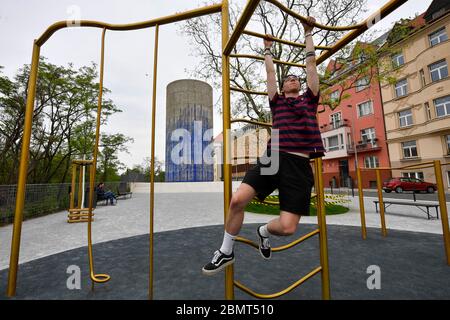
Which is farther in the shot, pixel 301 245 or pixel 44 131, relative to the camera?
pixel 44 131

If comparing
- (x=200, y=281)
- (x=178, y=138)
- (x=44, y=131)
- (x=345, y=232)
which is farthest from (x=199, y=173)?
(x=200, y=281)

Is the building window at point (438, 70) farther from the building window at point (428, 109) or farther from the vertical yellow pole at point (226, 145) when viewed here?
the vertical yellow pole at point (226, 145)

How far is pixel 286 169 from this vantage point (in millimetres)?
1443

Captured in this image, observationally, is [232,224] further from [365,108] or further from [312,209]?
[365,108]

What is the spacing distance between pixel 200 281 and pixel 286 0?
9406mm

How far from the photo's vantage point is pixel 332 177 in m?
22.3

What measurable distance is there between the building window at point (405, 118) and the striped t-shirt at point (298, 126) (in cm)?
1928

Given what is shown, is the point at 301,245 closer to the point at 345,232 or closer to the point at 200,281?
the point at 345,232

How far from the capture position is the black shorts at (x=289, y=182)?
1.40m

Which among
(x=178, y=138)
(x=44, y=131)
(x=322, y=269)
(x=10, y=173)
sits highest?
(x=178, y=138)

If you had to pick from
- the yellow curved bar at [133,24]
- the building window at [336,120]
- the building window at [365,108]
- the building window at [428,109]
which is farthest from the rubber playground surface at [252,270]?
the building window at [336,120]

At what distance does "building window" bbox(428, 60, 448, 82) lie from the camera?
1366cm

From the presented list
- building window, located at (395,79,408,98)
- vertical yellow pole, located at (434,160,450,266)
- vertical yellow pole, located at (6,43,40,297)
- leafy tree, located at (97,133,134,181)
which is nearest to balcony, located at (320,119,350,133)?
building window, located at (395,79,408,98)
